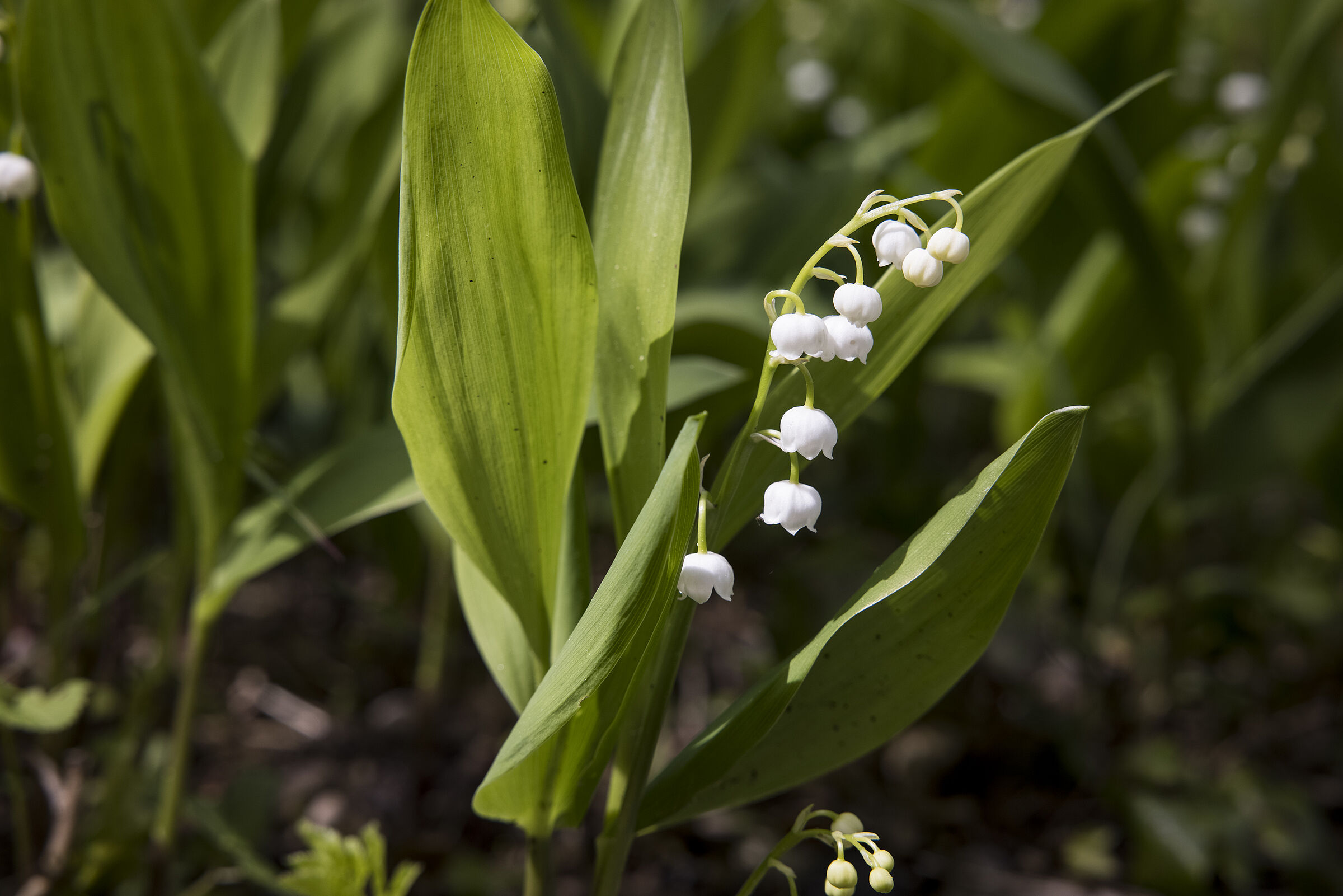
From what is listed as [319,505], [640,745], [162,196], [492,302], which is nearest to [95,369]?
[162,196]

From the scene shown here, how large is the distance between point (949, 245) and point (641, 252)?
8.3 inches

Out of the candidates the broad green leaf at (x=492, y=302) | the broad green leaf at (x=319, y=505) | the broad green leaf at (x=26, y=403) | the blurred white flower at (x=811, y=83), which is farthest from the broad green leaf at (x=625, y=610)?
the blurred white flower at (x=811, y=83)

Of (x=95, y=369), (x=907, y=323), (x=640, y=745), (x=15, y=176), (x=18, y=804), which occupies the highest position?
(x=15, y=176)

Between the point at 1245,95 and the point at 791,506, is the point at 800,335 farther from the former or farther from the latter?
the point at 1245,95

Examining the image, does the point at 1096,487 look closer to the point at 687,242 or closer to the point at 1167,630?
the point at 1167,630

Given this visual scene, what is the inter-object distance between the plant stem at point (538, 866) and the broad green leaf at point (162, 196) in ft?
1.50

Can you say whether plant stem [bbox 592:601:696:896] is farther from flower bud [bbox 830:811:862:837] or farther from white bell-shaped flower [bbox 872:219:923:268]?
white bell-shaped flower [bbox 872:219:923:268]

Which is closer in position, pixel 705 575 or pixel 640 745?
pixel 705 575

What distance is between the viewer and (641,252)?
0.65 meters

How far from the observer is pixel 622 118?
0.70 meters

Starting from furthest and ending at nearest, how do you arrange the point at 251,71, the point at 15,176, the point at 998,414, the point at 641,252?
the point at 998,414, the point at 251,71, the point at 15,176, the point at 641,252

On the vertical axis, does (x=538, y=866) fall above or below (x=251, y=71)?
below

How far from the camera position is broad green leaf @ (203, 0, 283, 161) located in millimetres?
984

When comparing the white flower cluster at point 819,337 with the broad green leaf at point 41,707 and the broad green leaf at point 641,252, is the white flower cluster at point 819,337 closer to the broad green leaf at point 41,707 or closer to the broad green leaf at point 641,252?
the broad green leaf at point 641,252
